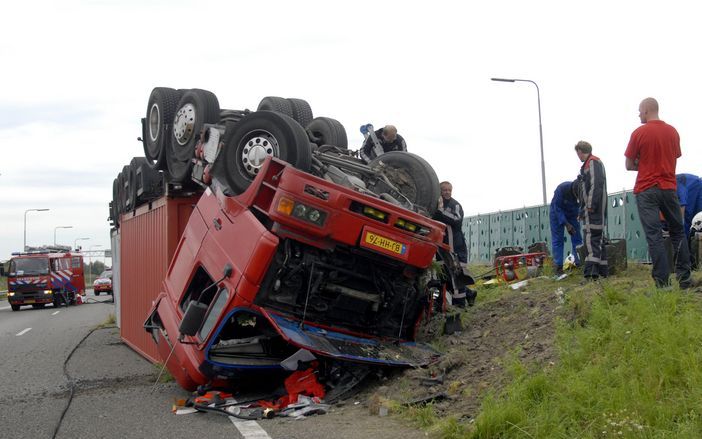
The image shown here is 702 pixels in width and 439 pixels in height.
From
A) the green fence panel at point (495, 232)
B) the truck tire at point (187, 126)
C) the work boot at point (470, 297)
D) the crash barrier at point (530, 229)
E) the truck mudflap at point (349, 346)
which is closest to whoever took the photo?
the truck mudflap at point (349, 346)

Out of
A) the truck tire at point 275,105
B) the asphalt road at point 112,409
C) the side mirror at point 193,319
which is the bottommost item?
the asphalt road at point 112,409

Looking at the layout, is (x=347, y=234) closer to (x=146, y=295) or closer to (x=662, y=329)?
(x=662, y=329)

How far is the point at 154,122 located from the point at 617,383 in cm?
598

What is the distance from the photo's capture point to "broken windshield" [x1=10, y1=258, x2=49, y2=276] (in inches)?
1150

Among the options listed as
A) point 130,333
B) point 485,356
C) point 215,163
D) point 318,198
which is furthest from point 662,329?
point 130,333

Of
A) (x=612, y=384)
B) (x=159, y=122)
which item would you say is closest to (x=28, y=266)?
(x=159, y=122)

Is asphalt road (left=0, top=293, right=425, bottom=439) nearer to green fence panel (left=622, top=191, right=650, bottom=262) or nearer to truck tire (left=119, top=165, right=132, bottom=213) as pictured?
truck tire (left=119, top=165, right=132, bottom=213)

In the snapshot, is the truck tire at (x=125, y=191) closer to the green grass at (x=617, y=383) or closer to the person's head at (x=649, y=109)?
A: the person's head at (x=649, y=109)

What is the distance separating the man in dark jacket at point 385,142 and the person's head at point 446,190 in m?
0.76

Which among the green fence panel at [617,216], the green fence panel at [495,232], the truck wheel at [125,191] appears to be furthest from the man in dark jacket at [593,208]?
the green fence panel at [495,232]

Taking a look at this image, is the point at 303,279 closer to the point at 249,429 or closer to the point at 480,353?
the point at 249,429

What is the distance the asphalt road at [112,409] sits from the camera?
503 centimetres

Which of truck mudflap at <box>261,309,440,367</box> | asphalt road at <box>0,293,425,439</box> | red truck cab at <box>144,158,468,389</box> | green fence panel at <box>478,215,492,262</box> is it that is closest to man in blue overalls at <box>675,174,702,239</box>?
red truck cab at <box>144,158,468,389</box>

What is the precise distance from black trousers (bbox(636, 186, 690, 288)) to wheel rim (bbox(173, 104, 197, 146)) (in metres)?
4.29
